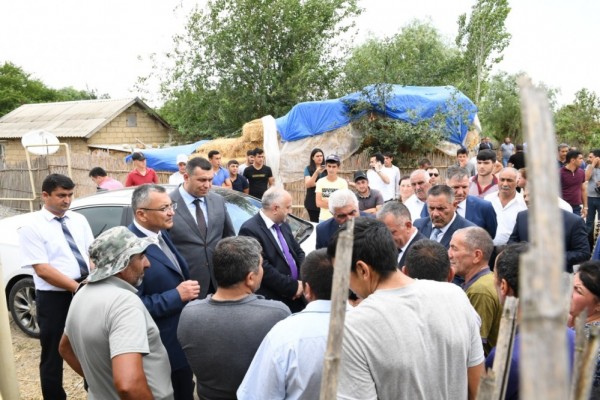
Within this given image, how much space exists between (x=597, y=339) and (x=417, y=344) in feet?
3.73

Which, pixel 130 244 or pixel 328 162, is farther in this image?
pixel 328 162

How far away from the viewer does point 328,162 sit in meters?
7.71

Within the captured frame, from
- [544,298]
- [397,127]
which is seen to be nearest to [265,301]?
[544,298]

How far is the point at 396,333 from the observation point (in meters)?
1.99

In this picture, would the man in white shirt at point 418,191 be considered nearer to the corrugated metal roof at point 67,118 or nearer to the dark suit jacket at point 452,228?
the dark suit jacket at point 452,228

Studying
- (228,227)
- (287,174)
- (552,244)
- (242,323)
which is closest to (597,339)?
(552,244)

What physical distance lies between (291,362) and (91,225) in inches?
181

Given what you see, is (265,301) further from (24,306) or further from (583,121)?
(583,121)

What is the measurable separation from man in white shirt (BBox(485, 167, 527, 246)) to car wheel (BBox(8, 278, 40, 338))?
18.1 ft

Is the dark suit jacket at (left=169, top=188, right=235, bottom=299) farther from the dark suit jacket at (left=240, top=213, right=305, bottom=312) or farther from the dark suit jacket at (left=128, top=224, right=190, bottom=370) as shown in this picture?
the dark suit jacket at (left=128, top=224, right=190, bottom=370)

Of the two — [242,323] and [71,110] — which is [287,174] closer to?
[242,323]

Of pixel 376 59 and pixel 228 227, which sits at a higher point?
pixel 376 59

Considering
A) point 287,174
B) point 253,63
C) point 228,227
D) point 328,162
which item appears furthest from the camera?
point 253,63

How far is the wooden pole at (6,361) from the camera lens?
9.14 feet
